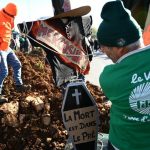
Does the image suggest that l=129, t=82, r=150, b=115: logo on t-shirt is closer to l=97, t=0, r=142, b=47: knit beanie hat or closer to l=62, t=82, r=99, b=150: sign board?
l=97, t=0, r=142, b=47: knit beanie hat

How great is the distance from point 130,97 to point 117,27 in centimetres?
39

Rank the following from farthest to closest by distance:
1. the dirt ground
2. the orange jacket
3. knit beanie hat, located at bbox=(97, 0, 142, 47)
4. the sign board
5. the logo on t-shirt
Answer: the orange jacket → the dirt ground → the sign board → knit beanie hat, located at bbox=(97, 0, 142, 47) → the logo on t-shirt

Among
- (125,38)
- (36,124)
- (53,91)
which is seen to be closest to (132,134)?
(125,38)

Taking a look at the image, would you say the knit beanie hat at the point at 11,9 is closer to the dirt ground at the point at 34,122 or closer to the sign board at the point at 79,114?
the dirt ground at the point at 34,122

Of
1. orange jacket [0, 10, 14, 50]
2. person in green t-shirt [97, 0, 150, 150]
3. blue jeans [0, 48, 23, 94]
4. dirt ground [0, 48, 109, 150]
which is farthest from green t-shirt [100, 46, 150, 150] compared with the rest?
blue jeans [0, 48, 23, 94]

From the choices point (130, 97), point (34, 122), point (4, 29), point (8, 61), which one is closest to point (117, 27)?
point (130, 97)

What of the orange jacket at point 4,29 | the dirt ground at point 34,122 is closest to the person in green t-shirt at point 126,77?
the dirt ground at point 34,122

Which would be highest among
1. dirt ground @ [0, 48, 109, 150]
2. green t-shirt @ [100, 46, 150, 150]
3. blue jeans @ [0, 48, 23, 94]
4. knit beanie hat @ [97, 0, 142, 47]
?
knit beanie hat @ [97, 0, 142, 47]

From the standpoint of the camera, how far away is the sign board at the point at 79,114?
315 cm

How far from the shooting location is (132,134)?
234 centimetres

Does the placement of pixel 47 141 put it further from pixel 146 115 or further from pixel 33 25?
pixel 146 115

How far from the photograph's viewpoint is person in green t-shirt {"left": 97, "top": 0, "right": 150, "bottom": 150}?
2191 mm

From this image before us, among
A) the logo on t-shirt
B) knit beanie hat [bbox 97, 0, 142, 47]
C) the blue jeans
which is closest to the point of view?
the logo on t-shirt

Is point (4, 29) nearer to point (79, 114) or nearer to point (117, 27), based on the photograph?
point (79, 114)
